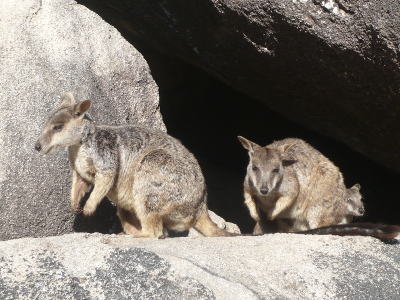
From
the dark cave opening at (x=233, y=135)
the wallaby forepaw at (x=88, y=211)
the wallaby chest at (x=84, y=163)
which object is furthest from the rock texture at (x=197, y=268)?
the dark cave opening at (x=233, y=135)

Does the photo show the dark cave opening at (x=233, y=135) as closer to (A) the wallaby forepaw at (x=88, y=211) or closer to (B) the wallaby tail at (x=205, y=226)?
(B) the wallaby tail at (x=205, y=226)

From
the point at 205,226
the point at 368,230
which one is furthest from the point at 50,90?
the point at 368,230

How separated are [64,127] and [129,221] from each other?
1.33 m

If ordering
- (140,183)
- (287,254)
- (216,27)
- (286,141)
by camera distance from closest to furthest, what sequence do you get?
(287,254) → (140,183) → (216,27) → (286,141)

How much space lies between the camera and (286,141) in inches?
322

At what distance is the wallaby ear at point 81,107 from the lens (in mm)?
6496

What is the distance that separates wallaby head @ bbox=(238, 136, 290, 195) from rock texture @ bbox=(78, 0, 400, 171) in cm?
77

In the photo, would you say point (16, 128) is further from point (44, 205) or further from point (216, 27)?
point (216, 27)

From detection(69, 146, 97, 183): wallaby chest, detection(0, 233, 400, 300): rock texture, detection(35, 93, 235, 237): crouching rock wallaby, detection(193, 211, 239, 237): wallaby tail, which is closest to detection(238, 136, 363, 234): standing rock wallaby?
detection(193, 211, 239, 237): wallaby tail

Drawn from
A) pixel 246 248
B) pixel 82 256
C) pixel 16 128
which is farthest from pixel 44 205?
pixel 246 248

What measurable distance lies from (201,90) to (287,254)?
4.75 meters

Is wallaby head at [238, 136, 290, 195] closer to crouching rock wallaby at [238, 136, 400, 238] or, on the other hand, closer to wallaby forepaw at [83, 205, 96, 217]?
crouching rock wallaby at [238, 136, 400, 238]

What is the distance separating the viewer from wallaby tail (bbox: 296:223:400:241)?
6082 mm

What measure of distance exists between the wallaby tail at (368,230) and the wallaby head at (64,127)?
265 cm
